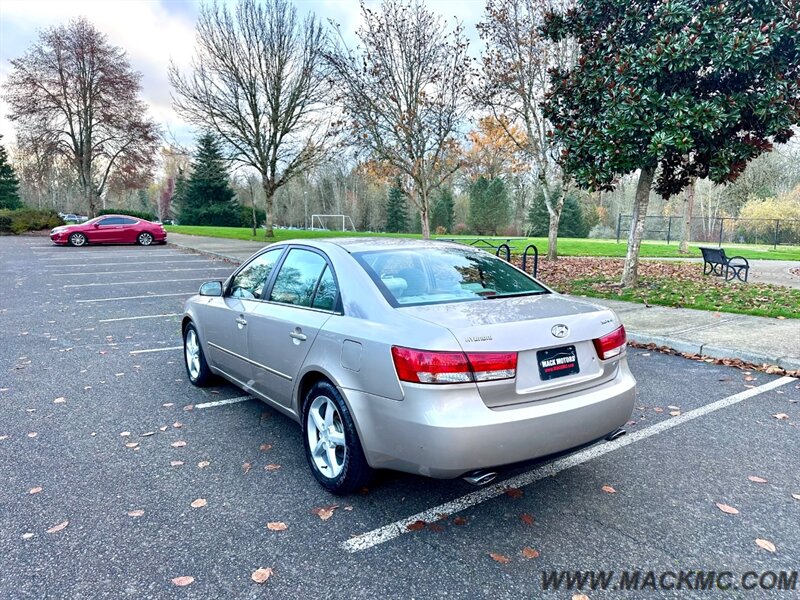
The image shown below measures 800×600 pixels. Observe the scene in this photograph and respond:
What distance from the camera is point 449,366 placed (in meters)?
2.58

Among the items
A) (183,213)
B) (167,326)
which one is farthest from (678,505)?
(183,213)

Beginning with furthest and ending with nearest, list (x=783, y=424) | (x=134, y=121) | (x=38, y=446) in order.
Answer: (x=134, y=121) → (x=783, y=424) → (x=38, y=446)

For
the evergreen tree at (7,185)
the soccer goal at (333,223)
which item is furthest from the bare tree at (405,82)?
the soccer goal at (333,223)

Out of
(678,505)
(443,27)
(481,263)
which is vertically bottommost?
(678,505)

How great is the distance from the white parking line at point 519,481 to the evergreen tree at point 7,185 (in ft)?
185

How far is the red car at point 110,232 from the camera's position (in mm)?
23578

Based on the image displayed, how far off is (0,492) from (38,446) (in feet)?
2.25

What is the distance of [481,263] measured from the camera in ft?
12.8

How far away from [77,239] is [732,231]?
142 feet

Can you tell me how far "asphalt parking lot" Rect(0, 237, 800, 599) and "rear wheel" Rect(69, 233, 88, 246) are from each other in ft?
71.9

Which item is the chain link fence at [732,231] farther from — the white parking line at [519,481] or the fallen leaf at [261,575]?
the fallen leaf at [261,575]

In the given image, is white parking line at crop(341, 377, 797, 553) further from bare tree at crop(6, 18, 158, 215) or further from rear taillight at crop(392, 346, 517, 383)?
bare tree at crop(6, 18, 158, 215)

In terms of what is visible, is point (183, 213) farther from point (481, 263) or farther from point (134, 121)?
point (481, 263)

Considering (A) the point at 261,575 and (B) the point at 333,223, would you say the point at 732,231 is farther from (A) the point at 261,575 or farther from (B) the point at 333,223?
(A) the point at 261,575
